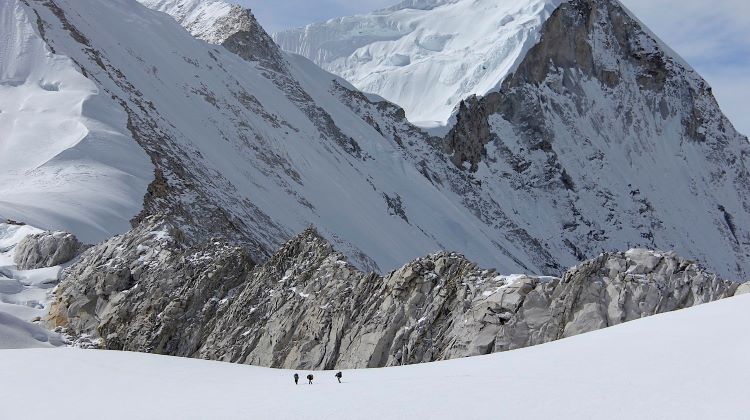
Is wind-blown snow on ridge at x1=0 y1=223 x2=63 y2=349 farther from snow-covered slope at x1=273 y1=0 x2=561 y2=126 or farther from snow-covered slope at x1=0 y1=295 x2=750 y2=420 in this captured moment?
snow-covered slope at x1=273 y1=0 x2=561 y2=126

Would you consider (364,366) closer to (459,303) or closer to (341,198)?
(459,303)

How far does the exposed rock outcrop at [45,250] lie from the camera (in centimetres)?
4625

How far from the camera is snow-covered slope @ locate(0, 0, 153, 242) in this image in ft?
171

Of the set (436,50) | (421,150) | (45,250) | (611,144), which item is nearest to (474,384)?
(45,250)

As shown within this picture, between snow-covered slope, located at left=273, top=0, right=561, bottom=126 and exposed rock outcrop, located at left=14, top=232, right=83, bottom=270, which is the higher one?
exposed rock outcrop, located at left=14, top=232, right=83, bottom=270

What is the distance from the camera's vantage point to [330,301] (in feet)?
133

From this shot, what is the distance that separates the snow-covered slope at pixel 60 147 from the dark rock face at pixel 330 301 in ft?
21.2

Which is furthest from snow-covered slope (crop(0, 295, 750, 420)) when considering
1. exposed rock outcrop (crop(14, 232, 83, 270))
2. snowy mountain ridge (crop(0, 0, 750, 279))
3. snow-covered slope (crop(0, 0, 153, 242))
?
snowy mountain ridge (crop(0, 0, 750, 279))

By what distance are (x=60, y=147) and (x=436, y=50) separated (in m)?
120

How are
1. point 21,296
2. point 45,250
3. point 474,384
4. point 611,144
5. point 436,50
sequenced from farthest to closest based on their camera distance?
1. point 436,50
2. point 611,144
3. point 45,250
4. point 21,296
5. point 474,384

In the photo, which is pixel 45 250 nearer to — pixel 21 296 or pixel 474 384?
pixel 21 296

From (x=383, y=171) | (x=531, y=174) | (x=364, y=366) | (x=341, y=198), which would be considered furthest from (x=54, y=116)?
(x=531, y=174)

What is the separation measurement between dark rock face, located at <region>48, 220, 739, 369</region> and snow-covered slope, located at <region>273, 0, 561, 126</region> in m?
98.3

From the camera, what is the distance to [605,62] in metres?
160
